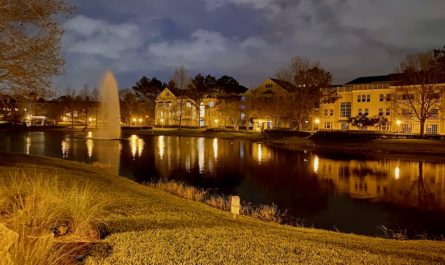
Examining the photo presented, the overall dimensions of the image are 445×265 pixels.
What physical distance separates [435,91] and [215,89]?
53.5 metres

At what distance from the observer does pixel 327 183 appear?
25.2m

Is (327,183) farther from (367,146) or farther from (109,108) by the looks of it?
(109,108)

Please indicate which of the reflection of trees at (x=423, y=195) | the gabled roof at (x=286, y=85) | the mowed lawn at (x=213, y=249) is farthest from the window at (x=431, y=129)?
the mowed lawn at (x=213, y=249)

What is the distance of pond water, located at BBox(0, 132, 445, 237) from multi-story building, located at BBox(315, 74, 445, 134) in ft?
98.5

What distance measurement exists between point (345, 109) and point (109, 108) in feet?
161

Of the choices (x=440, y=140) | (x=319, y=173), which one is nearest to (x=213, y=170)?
(x=319, y=173)

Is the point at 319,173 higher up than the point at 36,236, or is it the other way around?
the point at 36,236

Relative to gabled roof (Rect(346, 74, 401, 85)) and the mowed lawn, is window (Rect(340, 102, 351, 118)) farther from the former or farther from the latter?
the mowed lawn

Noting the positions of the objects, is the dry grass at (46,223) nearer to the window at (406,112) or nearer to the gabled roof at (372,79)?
the window at (406,112)

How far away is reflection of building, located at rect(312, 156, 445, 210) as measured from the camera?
21078 millimetres

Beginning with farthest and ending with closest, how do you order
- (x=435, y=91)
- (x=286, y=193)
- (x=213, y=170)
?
(x=435, y=91)
(x=213, y=170)
(x=286, y=193)

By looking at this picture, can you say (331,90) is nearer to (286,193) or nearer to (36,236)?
(286,193)

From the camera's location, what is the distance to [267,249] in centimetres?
669

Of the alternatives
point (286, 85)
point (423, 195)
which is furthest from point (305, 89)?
point (423, 195)
